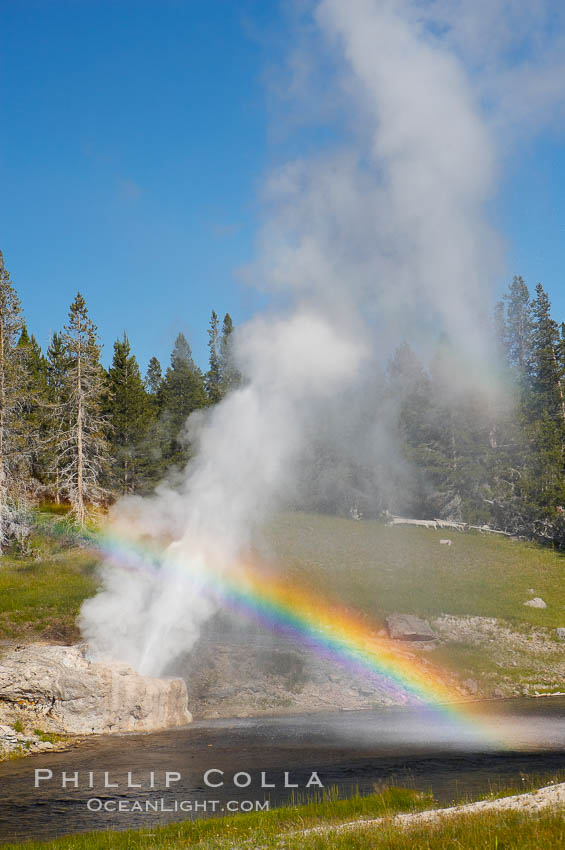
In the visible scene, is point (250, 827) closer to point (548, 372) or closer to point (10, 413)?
point (10, 413)

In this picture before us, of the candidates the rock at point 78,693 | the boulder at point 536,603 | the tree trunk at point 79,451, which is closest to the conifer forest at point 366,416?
the tree trunk at point 79,451

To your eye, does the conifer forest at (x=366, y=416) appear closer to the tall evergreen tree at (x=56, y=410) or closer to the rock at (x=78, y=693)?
the tall evergreen tree at (x=56, y=410)

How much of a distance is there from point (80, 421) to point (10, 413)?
6.13 m

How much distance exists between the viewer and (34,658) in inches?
1121

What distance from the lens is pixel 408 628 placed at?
42906 mm

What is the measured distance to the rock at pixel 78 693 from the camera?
27547 mm

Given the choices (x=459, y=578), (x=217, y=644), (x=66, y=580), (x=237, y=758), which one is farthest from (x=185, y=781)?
(x=459, y=578)

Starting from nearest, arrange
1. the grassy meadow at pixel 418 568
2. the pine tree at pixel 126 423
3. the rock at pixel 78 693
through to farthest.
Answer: the rock at pixel 78 693, the grassy meadow at pixel 418 568, the pine tree at pixel 126 423

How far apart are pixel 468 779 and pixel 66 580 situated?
35819 mm

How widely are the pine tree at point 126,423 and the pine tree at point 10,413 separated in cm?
1476

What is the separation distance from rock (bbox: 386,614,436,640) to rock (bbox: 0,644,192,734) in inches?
692

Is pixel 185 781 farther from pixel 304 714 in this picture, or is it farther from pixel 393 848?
pixel 304 714

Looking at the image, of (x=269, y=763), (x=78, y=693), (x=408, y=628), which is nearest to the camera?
(x=269, y=763)

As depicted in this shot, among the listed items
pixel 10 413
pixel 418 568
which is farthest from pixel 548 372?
pixel 10 413
